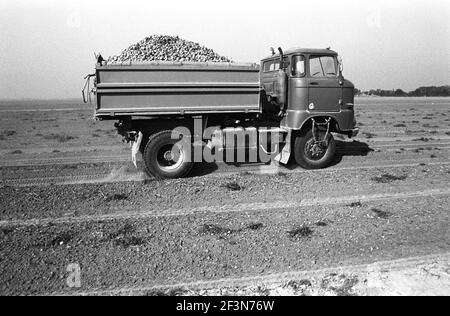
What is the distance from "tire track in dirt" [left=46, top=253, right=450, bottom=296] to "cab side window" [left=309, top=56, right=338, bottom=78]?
18.9 ft

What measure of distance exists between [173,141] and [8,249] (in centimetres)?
437

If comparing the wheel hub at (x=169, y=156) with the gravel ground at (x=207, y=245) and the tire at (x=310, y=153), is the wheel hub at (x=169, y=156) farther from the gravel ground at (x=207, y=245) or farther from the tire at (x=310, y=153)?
the tire at (x=310, y=153)

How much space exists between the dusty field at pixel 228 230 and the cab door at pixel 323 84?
5.68 feet

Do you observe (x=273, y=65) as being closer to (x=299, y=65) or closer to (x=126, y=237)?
(x=299, y=65)

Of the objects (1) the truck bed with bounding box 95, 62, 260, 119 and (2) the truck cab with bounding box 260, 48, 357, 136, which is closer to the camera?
(1) the truck bed with bounding box 95, 62, 260, 119

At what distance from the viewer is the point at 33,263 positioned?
484 centimetres

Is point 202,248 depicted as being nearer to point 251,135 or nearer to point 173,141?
point 173,141

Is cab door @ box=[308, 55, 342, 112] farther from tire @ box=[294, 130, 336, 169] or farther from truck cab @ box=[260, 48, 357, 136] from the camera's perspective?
tire @ box=[294, 130, 336, 169]

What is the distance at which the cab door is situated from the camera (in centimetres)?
943

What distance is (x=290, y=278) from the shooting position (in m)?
4.52

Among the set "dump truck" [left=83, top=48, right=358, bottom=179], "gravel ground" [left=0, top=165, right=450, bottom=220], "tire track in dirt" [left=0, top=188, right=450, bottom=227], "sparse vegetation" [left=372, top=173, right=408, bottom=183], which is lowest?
"tire track in dirt" [left=0, top=188, right=450, bottom=227]

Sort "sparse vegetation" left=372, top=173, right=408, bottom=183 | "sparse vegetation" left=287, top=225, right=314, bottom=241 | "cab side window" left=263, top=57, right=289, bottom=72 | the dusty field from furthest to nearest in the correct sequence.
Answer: "cab side window" left=263, top=57, right=289, bottom=72, "sparse vegetation" left=372, top=173, right=408, bottom=183, "sparse vegetation" left=287, top=225, right=314, bottom=241, the dusty field

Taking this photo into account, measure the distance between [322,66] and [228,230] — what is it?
5627mm

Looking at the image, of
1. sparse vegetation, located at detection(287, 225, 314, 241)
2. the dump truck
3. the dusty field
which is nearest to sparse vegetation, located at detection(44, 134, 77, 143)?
the dusty field
